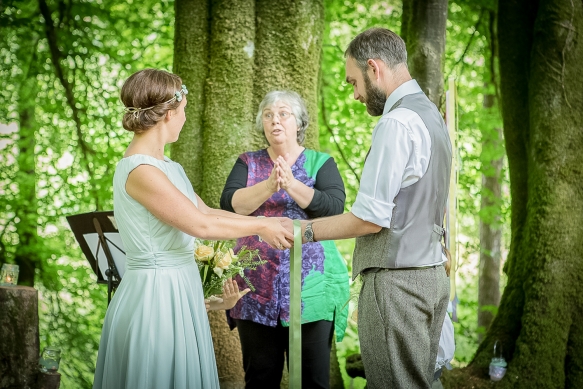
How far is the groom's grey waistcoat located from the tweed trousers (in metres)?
0.06

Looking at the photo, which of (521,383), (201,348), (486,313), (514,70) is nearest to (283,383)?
(521,383)

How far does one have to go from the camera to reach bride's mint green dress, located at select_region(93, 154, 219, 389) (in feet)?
9.32

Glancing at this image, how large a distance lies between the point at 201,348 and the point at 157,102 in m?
1.12

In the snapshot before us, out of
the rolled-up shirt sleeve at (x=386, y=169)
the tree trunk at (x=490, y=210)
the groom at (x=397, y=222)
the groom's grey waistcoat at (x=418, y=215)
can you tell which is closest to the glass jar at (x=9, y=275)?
the groom at (x=397, y=222)

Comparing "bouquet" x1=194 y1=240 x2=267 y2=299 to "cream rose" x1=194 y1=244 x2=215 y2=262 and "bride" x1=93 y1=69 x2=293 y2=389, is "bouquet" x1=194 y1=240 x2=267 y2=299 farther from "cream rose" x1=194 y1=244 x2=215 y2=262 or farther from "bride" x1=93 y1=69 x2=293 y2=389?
"bride" x1=93 y1=69 x2=293 y2=389

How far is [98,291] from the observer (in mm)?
7926

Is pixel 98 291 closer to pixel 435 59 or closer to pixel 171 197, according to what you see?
pixel 435 59

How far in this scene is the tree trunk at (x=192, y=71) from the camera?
16.6ft

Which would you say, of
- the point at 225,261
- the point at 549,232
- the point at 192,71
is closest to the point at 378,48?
the point at 225,261

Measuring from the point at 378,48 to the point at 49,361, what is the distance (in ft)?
10.1

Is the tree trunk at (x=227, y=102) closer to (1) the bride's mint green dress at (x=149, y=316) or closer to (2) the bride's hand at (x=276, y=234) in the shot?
(2) the bride's hand at (x=276, y=234)

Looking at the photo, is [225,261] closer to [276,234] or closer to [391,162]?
[276,234]

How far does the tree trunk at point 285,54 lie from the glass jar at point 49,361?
2.04m

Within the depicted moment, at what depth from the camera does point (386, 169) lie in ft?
8.70
